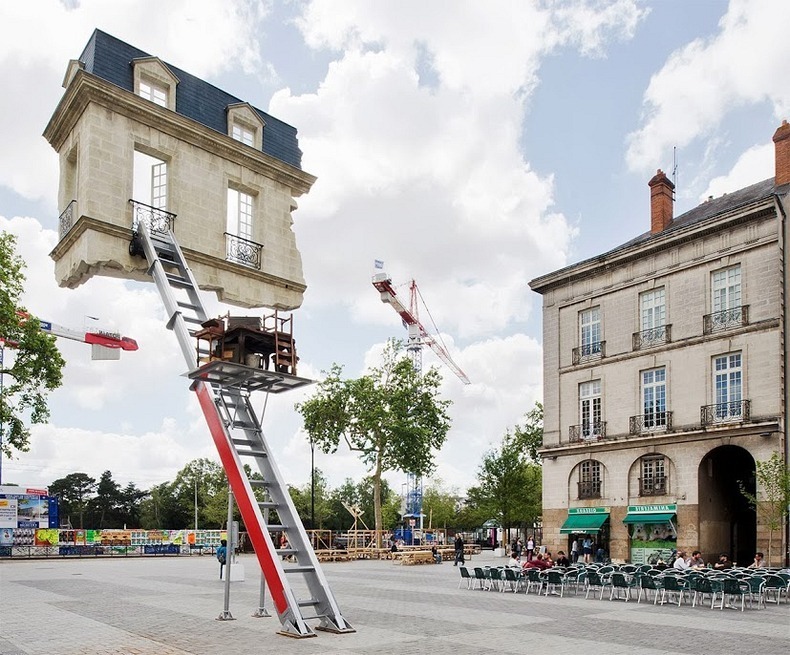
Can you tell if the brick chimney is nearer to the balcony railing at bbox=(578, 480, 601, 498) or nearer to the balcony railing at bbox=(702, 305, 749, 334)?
the balcony railing at bbox=(702, 305, 749, 334)

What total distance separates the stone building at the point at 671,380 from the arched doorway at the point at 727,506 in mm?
62

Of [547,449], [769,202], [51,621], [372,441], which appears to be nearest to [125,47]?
[51,621]

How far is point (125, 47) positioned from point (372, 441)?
42712 millimetres

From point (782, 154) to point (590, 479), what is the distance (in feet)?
50.6

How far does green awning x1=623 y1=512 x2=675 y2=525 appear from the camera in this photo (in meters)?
32.6

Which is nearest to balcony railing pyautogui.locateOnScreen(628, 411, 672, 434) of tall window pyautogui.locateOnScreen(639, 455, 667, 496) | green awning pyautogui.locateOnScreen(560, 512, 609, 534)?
tall window pyautogui.locateOnScreen(639, 455, 667, 496)

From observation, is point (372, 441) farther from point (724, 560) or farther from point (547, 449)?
point (724, 560)

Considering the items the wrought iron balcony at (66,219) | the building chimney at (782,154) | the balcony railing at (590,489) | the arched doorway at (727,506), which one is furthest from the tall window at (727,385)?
the wrought iron balcony at (66,219)

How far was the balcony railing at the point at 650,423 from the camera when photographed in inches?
1315

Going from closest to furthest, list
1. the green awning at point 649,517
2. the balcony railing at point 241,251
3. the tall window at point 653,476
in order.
→ the balcony railing at point 241,251
the green awning at point 649,517
the tall window at point 653,476

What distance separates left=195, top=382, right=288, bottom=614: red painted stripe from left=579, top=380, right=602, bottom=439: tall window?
2589 centimetres

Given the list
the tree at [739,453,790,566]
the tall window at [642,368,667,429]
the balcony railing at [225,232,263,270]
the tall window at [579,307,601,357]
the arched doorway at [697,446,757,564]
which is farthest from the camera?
the tall window at [579,307,601,357]

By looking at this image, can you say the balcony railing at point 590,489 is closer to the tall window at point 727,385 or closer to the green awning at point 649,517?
the green awning at point 649,517

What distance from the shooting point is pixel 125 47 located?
378 inches
